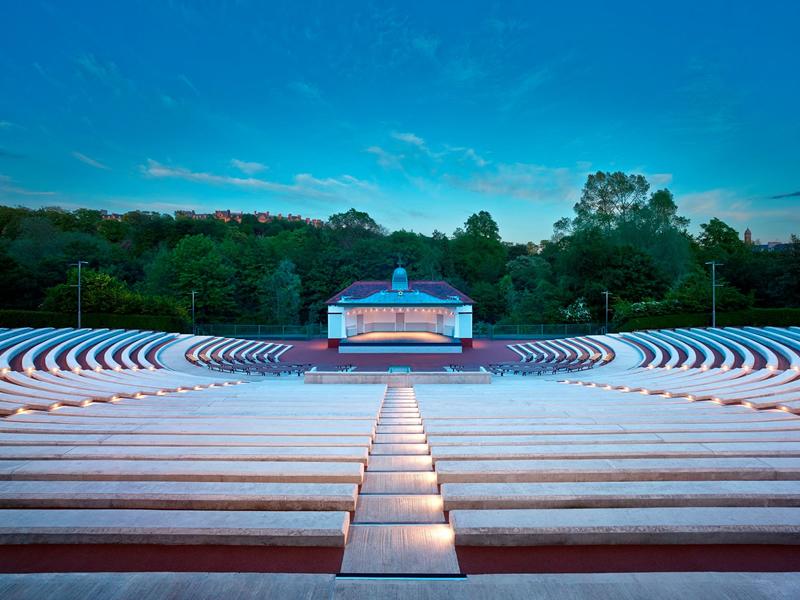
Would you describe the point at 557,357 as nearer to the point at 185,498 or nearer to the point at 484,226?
the point at 185,498

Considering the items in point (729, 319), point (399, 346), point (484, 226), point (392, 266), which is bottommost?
point (399, 346)

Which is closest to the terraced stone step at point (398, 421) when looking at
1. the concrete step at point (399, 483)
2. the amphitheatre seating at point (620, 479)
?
the amphitheatre seating at point (620, 479)

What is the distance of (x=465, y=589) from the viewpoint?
2.88 metres

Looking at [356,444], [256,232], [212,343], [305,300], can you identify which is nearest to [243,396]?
[356,444]

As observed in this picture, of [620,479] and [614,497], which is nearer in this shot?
[614,497]

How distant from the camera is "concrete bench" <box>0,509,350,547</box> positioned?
3570mm

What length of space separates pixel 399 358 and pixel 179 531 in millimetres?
25138

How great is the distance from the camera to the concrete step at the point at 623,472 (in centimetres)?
462

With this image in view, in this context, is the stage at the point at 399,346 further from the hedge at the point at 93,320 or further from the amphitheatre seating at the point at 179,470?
the amphitheatre seating at the point at 179,470

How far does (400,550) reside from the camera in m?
3.51

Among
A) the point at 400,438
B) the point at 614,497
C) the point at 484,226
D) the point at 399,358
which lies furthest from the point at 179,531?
the point at 484,226

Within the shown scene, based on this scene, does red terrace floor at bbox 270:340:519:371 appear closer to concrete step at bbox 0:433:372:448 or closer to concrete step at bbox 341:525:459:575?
concrete step at bbox 0:433:372:448

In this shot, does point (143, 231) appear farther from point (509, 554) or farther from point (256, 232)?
point (509, 554)

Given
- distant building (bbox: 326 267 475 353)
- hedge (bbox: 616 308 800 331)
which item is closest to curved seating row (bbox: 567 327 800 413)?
hedge (bbox: 616 308 800 331)
